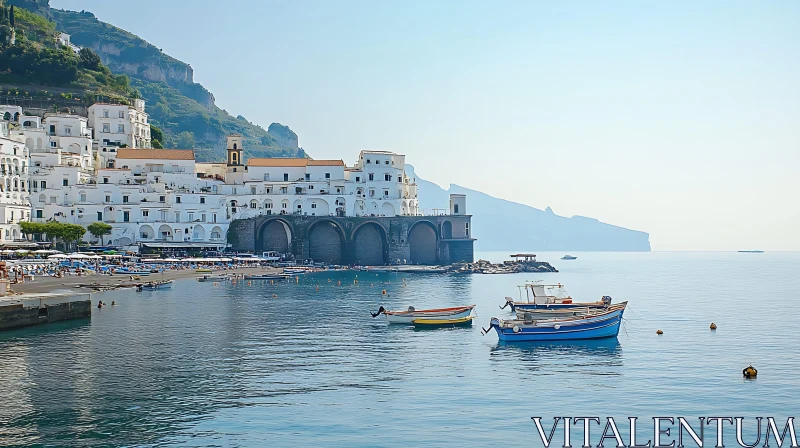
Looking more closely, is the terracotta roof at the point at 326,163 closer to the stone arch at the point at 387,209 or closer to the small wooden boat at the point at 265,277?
the stone arch at the point at 387,209

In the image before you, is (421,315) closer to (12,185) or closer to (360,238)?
(12,185)

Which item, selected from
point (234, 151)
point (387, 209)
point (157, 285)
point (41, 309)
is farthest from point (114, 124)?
point (41, 309)

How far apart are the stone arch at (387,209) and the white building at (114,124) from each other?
4759 cm

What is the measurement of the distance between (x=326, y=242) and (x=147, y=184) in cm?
3235

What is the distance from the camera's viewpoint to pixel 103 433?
30438 millimetres

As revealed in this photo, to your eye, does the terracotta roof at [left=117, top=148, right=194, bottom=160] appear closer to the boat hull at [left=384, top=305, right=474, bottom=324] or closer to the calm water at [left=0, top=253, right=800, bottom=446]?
the calm water at [left=0, top=253, right=800, bottom=446]

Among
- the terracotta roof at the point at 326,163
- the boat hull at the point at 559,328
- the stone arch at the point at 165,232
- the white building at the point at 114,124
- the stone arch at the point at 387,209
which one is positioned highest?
the white building at the point at 114,124

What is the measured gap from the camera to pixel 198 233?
135 m

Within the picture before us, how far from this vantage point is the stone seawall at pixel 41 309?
56.8 meters

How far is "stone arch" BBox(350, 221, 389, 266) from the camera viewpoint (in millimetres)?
145625

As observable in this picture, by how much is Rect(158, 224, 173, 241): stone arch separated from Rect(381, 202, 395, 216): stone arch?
38541 mm

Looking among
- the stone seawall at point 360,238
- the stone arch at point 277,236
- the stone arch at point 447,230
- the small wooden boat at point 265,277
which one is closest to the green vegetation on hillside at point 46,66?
the stone arch at point 277,236

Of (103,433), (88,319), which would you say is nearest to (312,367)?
(103,433)

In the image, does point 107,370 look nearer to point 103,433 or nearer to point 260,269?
point 103,433
